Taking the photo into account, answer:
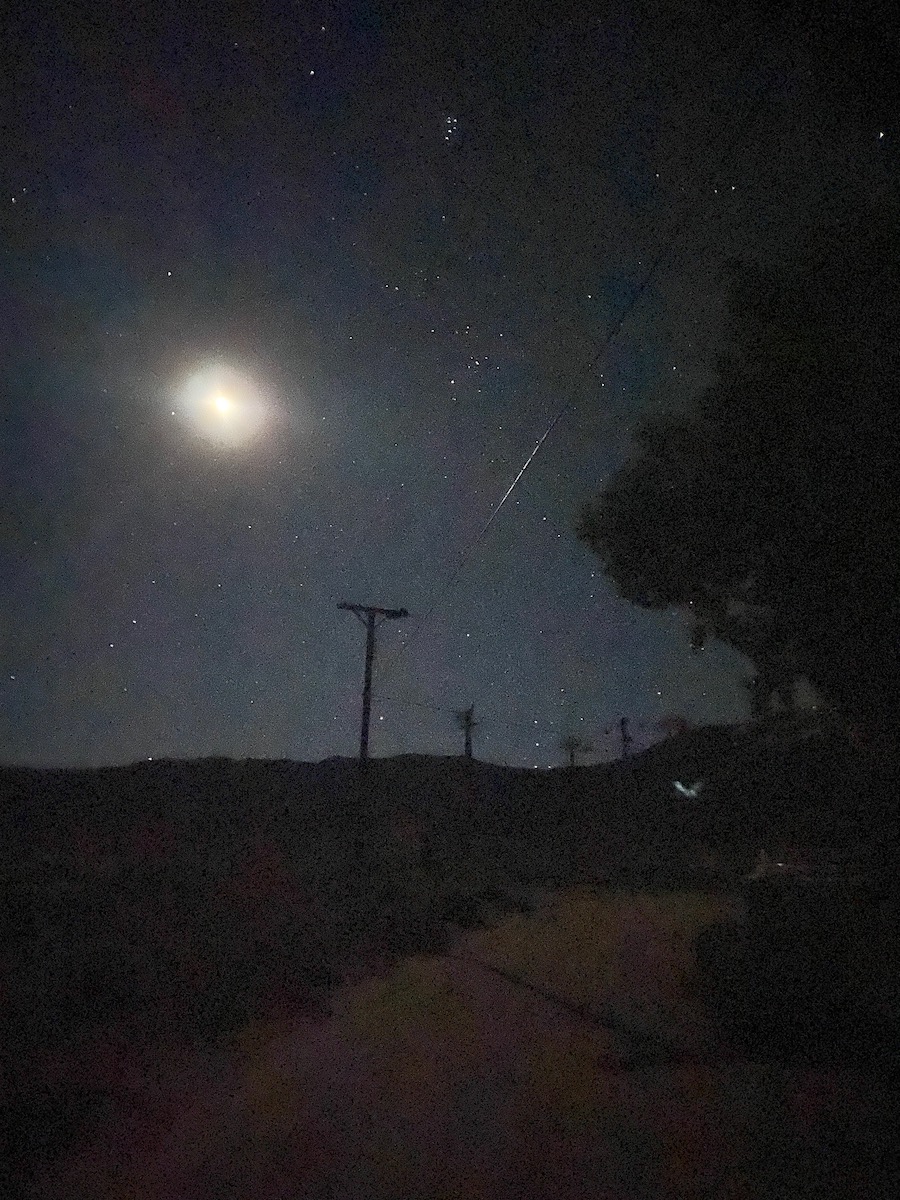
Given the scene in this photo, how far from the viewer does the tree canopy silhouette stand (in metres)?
11.9

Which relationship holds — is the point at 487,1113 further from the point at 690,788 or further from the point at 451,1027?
the point at 690,788

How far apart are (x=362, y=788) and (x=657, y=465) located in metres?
16.7

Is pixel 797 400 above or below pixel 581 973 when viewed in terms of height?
above

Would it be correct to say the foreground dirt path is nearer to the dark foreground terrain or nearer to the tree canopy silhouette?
the dark foreground terrain

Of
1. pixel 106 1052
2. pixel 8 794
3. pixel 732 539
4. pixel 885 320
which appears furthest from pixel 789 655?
pixel 8 794

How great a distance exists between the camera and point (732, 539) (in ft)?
48.0

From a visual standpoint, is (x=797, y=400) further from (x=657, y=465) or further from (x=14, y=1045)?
(x=14, y=1045)

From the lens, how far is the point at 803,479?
12.7m

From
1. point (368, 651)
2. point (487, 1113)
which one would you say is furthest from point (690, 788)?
point (487, 1113)

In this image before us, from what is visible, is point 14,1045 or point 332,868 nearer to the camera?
point 14,1045

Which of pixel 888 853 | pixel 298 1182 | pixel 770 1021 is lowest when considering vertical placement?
pixel 298 1182

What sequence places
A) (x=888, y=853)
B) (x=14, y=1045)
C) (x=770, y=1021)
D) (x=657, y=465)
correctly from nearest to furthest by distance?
(x=770, y=1021), (x=14, y=1045), (x=888, y=853), (x=657, y=465)

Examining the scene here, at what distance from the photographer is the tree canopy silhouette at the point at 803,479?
1188cm

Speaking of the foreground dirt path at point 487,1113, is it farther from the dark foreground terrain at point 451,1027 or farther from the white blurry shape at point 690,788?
the white blurry shape at point 690,788
